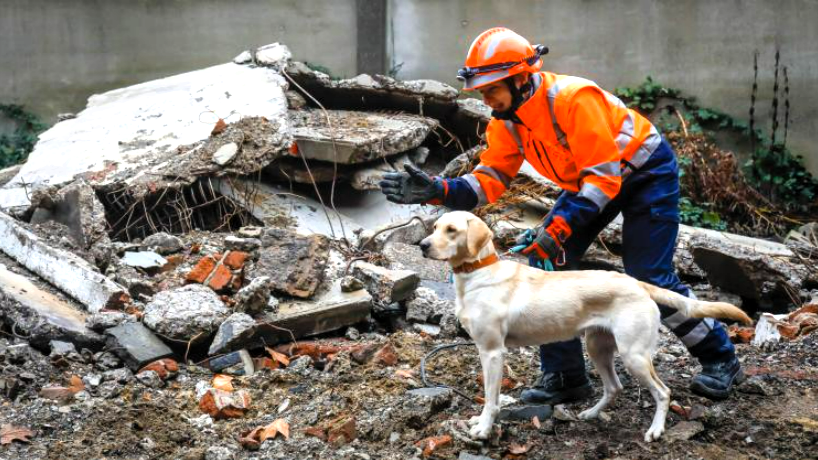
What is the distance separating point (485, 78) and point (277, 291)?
240 cm

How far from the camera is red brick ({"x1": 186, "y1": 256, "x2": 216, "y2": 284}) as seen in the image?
6180 mm

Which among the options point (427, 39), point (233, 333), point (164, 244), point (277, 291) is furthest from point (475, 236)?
point (427, 39)

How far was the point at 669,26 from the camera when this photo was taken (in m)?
10.5

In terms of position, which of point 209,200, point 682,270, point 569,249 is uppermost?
point 569,249

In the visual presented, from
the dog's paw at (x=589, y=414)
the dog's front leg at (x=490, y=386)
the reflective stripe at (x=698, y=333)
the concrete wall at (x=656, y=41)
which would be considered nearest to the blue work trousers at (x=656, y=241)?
the reflective stripe at (x=698, y=333)

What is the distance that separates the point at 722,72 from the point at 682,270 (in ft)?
13.0

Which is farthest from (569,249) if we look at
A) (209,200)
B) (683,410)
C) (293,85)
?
(293,85)

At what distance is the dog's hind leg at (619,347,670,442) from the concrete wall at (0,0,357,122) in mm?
8169

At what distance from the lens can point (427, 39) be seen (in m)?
11.3

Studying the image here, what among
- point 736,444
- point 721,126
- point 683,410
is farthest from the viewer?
point 721,126

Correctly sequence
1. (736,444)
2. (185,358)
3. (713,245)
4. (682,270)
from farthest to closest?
(682,270), (713,245), (185,358), (736,444)

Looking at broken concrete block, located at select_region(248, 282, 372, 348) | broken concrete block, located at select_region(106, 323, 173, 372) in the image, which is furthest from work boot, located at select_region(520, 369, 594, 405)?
broken concrete block, located at select_region(106, 323, 173, 372)

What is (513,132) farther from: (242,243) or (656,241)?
(242,243)

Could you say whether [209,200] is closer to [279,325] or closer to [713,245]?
[279,325]
